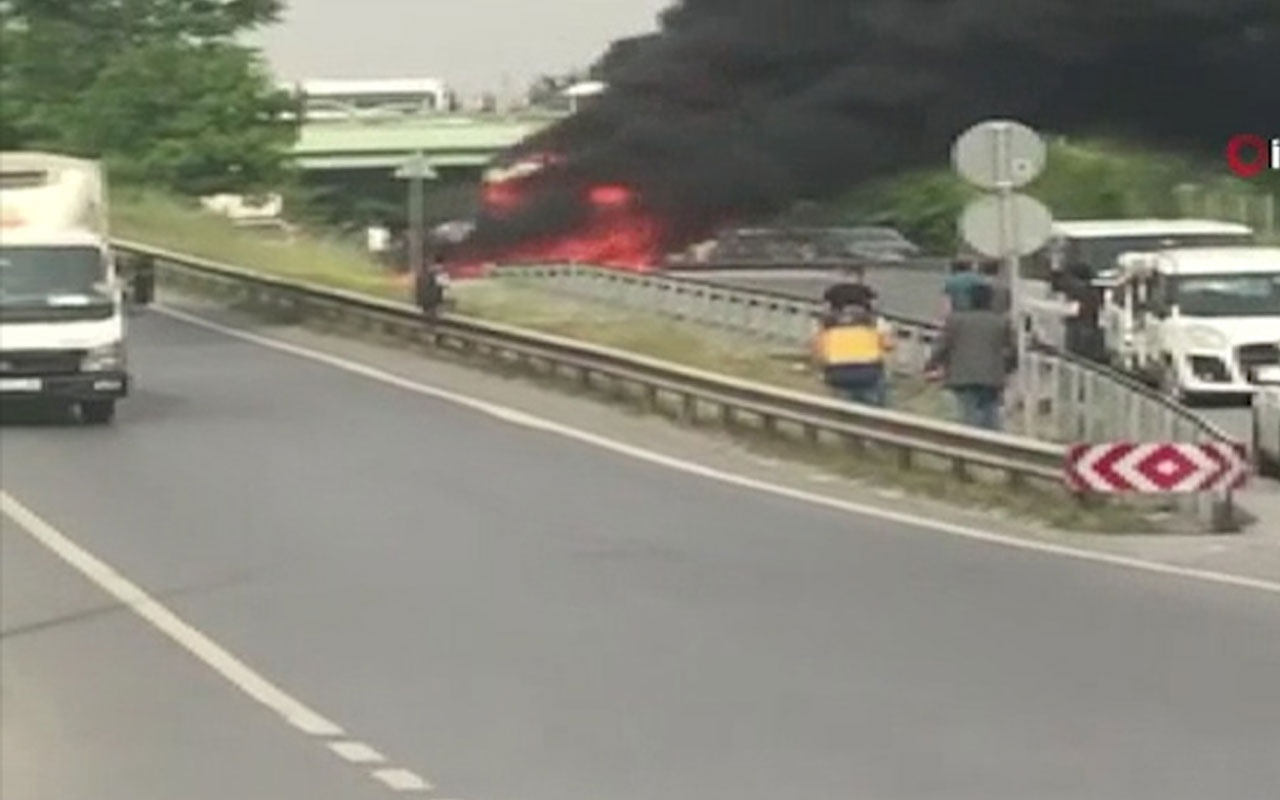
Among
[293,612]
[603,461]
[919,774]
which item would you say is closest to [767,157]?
[919,774]

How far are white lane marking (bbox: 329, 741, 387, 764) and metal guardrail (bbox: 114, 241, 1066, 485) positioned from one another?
3180 millimetres

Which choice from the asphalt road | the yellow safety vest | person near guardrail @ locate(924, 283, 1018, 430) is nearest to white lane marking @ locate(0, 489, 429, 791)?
the asphalt road

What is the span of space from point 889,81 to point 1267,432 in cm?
2241

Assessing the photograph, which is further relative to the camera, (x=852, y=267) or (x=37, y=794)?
(x=37, y=794)

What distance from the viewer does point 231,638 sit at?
14.8 metres

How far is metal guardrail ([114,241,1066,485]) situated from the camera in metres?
21.9

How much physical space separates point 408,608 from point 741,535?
4.64 metres

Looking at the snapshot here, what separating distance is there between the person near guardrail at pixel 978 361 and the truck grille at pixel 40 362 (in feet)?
34.4

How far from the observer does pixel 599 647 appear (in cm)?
1412

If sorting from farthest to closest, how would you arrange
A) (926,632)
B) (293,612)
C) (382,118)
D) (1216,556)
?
(1216,556), (293,612), (926,632), (382,118)

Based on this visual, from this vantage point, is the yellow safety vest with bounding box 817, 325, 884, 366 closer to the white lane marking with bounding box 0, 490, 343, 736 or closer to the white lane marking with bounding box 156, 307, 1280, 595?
the white lane marking with bounding box 156, 307, 1280, 595

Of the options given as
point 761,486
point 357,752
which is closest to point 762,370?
point 761,486

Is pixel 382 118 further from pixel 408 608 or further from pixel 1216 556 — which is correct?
pixel 1216 556

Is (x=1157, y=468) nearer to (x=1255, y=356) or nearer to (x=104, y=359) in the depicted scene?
(x=1255, y=356)
